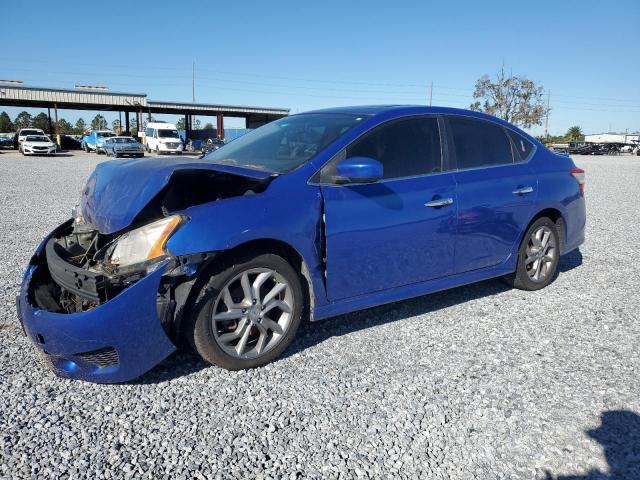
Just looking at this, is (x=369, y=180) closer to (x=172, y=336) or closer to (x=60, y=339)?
(x=172, y=336)

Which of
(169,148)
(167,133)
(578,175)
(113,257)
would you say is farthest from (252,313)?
(167,133)

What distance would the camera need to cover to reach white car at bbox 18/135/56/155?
31.1 meters

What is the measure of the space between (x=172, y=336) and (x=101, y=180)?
3.95 feet

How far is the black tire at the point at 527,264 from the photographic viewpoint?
455 centimetres

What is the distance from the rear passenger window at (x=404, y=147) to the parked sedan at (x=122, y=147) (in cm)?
2847

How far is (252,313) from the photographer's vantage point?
119 inches

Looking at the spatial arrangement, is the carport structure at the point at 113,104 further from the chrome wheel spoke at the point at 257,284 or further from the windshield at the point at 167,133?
the chrome wheel spoke at the point at 257,284

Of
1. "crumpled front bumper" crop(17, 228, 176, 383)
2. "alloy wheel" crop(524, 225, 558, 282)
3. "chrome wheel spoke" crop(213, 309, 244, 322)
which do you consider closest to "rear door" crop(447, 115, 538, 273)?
"alloy wheel" crop(524, 225, 558, 282)

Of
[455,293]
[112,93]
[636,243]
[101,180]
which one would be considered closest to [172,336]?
[101,180]

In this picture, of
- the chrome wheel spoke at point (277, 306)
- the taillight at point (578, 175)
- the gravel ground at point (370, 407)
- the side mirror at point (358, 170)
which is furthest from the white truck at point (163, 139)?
the chrome wheel spoke at point (277, 306)

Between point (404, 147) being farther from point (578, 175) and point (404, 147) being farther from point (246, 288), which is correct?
point (578, 175)

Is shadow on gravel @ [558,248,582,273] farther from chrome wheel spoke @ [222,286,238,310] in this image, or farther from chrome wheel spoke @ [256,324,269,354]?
chrome wheel spoke @ [222,286,238,310]

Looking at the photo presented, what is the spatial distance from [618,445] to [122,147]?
31956 mm

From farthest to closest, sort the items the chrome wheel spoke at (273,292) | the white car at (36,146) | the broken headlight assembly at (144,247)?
the white car at (36,146)
the chrome wheel spoke at (273,292)
the broken headlight assembly at (144,247)
